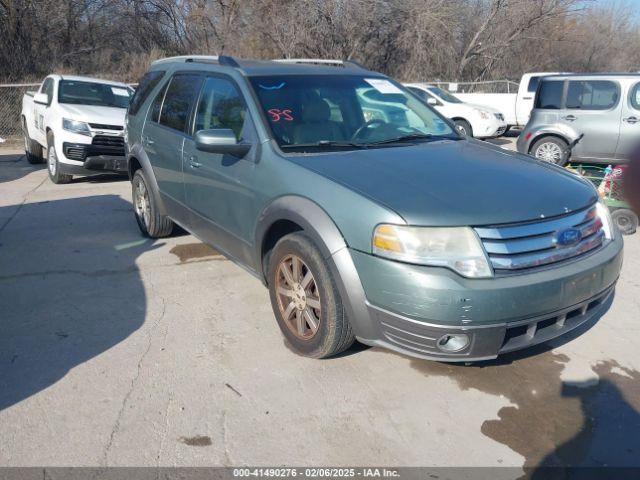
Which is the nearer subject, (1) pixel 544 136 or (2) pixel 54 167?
(2) pixel 54 167

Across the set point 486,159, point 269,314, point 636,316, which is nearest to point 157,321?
point 269,314

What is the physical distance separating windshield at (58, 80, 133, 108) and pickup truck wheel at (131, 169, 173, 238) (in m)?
4.64

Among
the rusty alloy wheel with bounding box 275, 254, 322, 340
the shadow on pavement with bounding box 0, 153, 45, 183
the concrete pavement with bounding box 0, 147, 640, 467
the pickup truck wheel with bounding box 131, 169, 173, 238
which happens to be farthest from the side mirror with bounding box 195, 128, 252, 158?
the shadow on pavement with bounding box 0, 153, 45, 183

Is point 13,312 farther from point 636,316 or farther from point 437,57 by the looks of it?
point 437,57

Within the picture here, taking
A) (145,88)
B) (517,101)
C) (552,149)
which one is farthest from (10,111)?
(517,101)

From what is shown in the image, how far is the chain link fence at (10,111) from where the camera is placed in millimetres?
16016

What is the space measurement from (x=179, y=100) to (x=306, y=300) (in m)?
2.57

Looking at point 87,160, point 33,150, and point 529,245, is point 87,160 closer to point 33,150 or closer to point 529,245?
point 33,150

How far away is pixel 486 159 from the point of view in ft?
12.7

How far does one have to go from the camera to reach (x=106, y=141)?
9227mm

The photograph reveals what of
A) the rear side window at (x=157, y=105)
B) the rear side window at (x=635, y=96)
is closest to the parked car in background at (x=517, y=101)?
the rear side window at (x=635, y=96)

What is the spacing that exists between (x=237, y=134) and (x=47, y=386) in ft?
6.79

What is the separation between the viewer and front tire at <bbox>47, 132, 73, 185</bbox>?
9258 mm

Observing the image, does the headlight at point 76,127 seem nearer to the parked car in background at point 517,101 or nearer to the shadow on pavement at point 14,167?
the shadow on pavement at point 14,167
